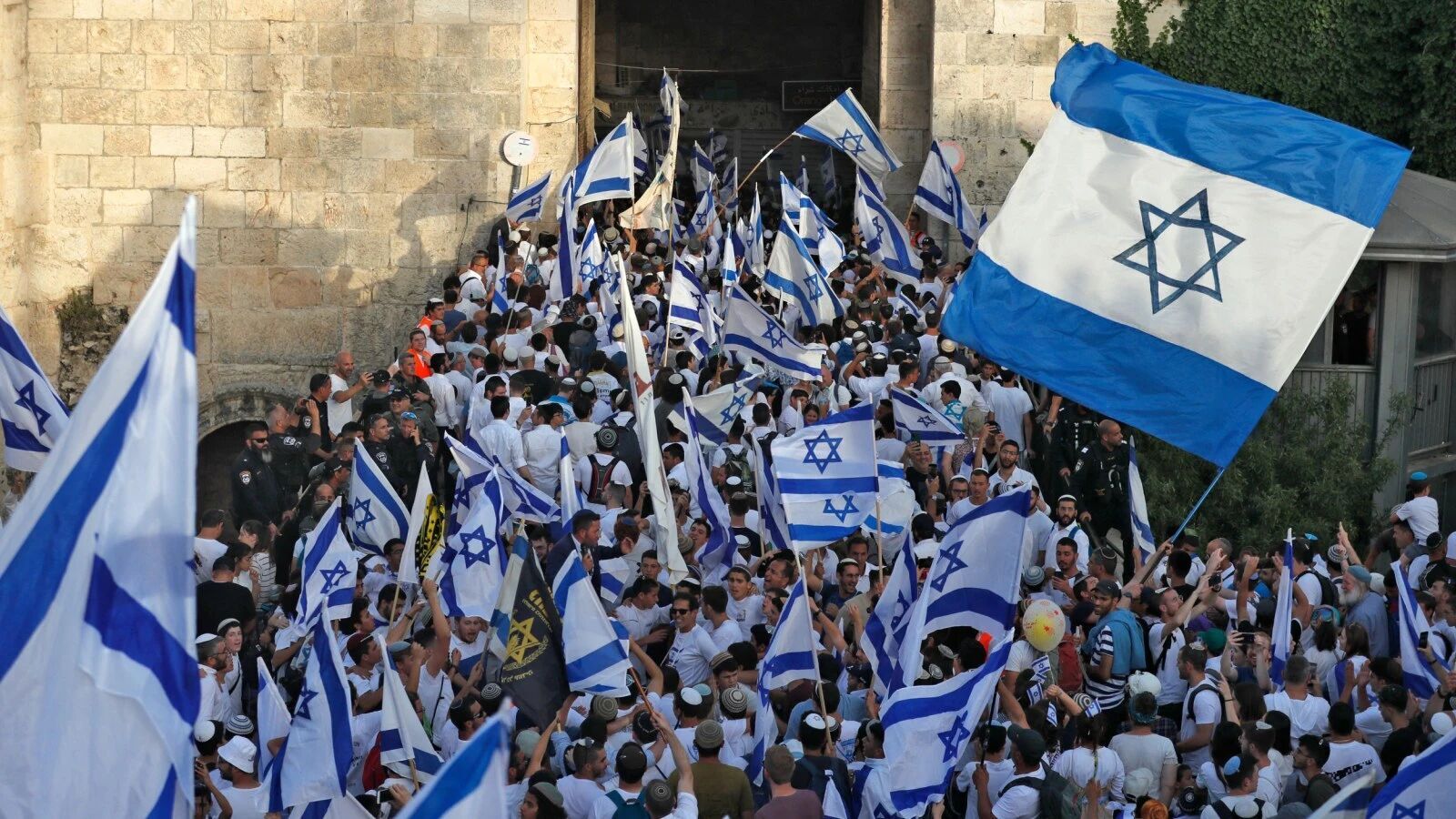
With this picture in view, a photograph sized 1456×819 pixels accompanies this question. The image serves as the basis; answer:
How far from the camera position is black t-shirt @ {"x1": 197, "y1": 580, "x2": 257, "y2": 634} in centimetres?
1091

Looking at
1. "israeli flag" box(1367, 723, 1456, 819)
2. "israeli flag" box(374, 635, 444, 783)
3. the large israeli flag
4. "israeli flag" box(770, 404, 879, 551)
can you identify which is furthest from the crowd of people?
"israeli flag" box(1367, 723, 1456, 819)

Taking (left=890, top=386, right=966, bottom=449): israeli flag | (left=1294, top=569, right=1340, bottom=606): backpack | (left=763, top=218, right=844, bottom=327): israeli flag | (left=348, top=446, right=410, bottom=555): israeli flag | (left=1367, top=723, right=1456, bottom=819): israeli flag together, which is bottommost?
(left=1294, top=569, right=1340, bottom=606): backpack

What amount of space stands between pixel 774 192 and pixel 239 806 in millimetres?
18164

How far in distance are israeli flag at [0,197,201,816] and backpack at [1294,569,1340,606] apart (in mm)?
7501

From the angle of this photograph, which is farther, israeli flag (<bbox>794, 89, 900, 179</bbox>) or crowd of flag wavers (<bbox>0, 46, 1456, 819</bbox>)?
israeli flag (<bbox>794, 89, 900, 179</bbox>)

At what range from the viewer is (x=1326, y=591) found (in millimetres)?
11125

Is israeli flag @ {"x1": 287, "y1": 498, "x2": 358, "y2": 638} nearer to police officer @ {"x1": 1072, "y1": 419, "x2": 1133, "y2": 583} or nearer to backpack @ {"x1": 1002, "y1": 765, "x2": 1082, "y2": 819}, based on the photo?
backpack @ {"x1": 1002, "y1": 765, "x2": 1082, "y2": 819}

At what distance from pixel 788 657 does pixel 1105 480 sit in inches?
197

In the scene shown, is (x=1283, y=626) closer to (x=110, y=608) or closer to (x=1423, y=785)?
(x=1423, y=785)

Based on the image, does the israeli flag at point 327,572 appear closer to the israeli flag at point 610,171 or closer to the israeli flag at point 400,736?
the israeli flag at point 400,736

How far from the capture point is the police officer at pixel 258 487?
1387cm

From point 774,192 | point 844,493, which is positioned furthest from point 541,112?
point 844,493

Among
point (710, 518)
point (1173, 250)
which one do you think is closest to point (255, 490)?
point (710, 518)

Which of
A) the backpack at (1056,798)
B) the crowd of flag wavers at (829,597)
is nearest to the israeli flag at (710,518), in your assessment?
the crowd of flag wavers at (829,597)
